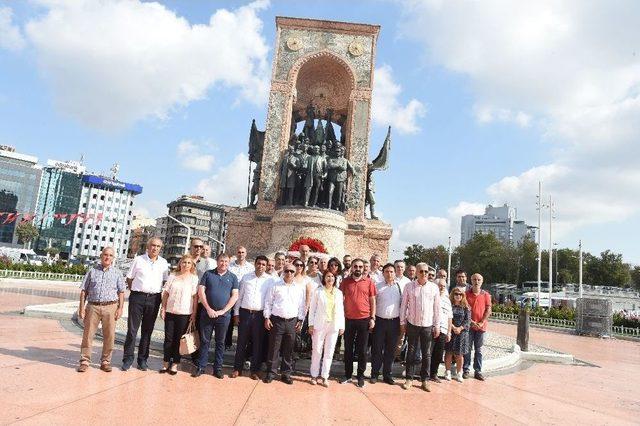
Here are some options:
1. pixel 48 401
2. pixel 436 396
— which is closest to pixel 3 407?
pixel 48 401

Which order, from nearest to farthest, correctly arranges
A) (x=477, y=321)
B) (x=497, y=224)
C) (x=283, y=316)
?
(x=283, y=316) → (x=477, y=321) → (x=497, y=224)

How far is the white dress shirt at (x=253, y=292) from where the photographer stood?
693 cm

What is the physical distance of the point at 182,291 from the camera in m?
6.78

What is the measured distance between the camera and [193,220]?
294ft

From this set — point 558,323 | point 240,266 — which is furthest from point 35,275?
point 558,323

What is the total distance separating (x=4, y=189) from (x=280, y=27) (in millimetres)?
87455

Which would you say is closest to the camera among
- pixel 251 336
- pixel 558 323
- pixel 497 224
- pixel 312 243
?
pixel 251 336

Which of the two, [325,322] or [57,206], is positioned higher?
[57,206]

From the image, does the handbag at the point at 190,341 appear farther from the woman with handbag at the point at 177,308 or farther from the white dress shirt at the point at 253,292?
the white dress shirt at the point at 253,292

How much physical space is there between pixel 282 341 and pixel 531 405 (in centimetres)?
347

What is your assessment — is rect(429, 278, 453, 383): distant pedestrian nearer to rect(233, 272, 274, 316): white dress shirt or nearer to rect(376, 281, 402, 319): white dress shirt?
rect(376, 281, 402, 319): white dress shirt

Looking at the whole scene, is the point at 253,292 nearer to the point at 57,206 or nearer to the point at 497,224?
the point at 57,206

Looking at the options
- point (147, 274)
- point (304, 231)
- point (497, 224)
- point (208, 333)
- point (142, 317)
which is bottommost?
point (208, 333)

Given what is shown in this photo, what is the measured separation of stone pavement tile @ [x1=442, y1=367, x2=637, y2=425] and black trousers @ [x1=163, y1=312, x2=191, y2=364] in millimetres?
3992
